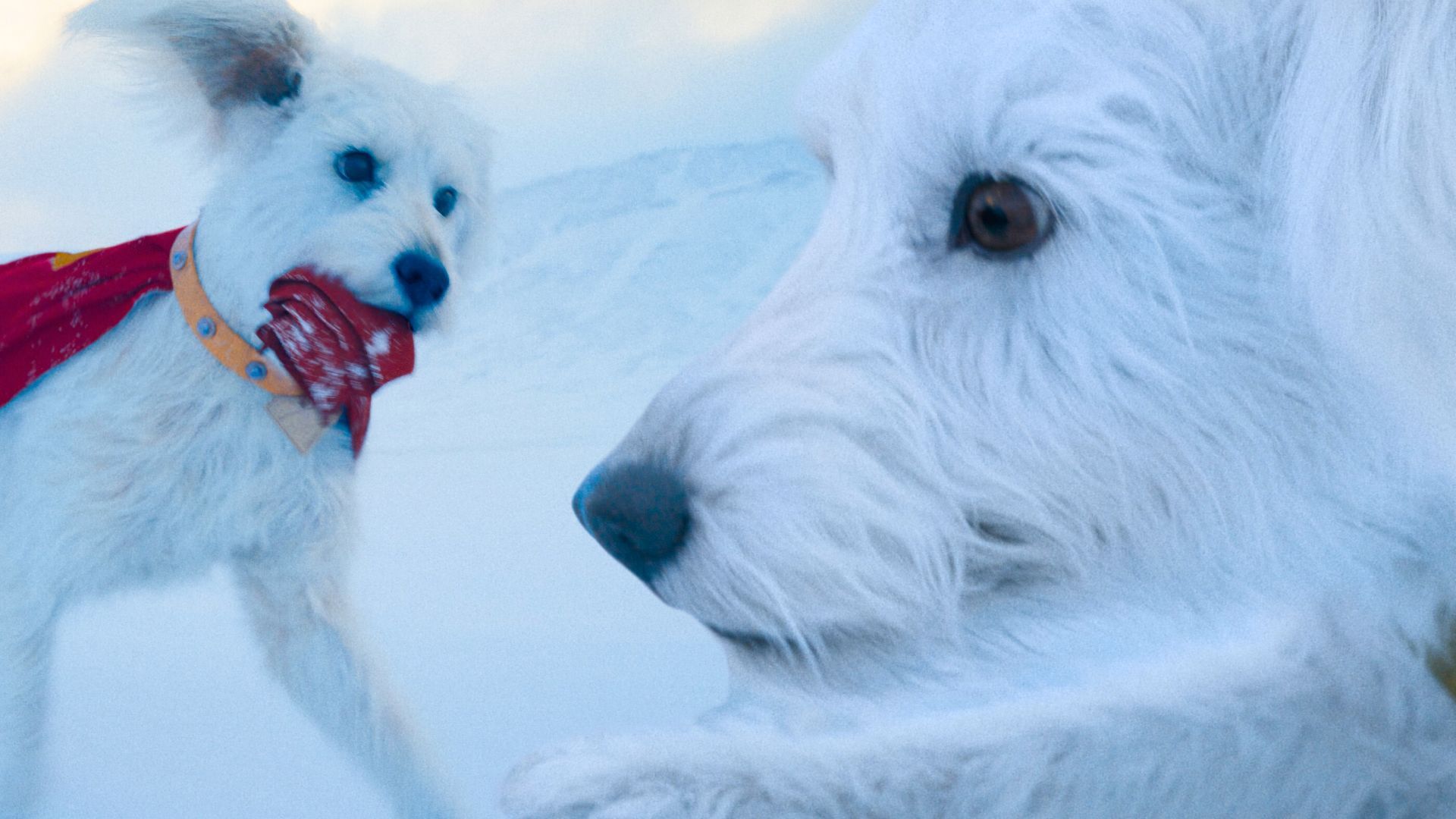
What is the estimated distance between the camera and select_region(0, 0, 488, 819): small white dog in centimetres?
83

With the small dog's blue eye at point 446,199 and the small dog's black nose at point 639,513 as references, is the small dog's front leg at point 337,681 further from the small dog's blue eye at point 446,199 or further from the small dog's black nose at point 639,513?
the small dog's black nose at point 639,513

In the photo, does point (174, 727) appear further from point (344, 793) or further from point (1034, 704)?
point (1034, 704)

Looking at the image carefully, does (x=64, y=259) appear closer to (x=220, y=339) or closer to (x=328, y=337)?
(x=220, y=339)

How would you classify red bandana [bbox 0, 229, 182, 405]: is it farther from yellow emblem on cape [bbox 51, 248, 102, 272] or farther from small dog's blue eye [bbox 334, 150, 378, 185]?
small dog's blue eye [bbox 334, 150, 378, 185]

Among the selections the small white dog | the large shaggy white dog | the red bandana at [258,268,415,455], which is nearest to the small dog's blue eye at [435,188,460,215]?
the small white dog

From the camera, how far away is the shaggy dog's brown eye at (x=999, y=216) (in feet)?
1.67

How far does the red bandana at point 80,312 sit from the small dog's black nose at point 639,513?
1.87 feet

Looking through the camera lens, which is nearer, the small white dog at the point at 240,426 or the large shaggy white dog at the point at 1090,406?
the large shaggy white dog at the point at 1090,406

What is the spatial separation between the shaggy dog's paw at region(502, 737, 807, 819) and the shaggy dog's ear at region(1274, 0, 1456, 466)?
40 centimetres

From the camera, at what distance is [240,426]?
84 centimetres

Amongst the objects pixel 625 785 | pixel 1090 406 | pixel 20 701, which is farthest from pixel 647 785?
pixel 20 701

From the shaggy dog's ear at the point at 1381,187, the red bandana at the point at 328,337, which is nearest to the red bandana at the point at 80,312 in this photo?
the red bandana at the point at 328,337

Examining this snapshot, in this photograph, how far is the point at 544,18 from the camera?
0.91m

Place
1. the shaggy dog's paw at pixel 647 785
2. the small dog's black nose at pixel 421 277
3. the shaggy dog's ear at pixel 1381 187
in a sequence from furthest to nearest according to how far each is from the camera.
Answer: the small dog's black nose at pixel 421 277 < the shaggy dog's paw at pixel 647 785 < the shaggy dog's ear at pixel 1381 187
